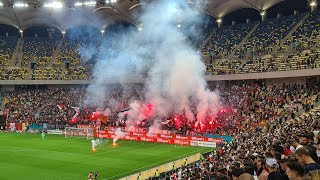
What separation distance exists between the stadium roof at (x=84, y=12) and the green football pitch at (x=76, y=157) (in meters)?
23.7

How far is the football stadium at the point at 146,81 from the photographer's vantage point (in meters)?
32.6

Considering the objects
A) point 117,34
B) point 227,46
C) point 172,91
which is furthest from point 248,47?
point 117,34

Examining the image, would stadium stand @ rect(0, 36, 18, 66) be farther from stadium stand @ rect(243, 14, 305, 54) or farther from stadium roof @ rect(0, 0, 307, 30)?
stadium stand @ rect(243, 14, 305, 54)

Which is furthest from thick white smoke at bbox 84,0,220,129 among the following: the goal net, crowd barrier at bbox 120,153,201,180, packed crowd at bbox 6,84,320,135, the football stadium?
crowd barrier at bbox 120,153,201,180

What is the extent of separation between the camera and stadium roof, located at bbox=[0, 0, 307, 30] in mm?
55434

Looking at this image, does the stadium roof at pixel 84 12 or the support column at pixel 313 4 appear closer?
the support column at pixel 313 4

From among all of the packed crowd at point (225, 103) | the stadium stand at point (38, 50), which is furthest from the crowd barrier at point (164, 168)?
the stadium stand at point (38, 50)

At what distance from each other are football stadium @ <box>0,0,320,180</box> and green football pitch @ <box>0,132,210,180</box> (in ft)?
0.32

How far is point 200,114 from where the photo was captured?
4059 cm

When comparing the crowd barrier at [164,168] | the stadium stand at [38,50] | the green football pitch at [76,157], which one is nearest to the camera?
the crowd barrier at [164,168]

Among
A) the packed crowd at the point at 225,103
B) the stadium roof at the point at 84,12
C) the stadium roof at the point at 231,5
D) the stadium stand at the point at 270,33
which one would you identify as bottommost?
the packed crowd at the point at 225,103

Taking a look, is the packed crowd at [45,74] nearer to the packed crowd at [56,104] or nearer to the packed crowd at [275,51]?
the packed crowd at [56,104]

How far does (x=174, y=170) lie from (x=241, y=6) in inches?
1537

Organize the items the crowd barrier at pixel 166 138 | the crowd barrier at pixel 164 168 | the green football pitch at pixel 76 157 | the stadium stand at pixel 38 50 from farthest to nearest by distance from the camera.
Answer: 1. the stadium stand at pixel 38 50
2. the crowd barrier at pixel 166 138
3. the green football pitch at pixel 76 157
4. the crowd barrier at pixel 164 168
